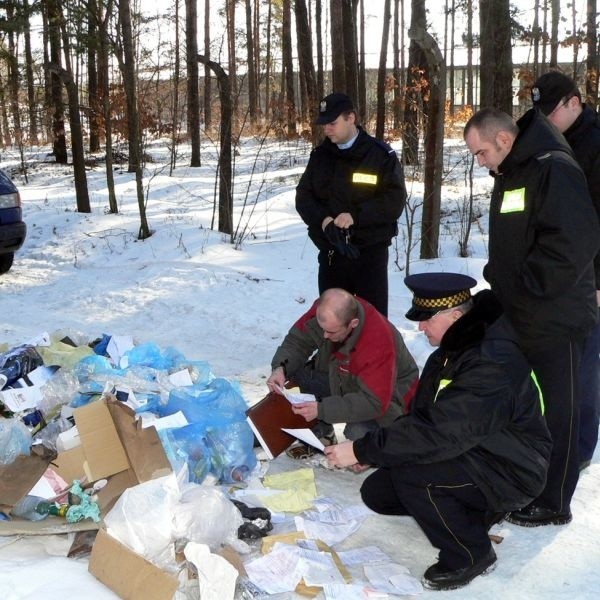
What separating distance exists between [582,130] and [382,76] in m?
16.3

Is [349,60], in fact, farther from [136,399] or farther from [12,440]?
[12,440]

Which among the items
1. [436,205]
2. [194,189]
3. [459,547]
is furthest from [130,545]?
[194,189]

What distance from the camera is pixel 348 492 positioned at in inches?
143

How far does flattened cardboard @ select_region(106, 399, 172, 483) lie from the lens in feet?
10.4

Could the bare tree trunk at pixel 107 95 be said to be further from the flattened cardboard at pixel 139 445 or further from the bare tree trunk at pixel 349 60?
the flattened cardboard at pixel 139 445

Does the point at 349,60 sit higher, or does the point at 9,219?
the point at 349,60

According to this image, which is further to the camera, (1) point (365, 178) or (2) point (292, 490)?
(1) point (365, 178)

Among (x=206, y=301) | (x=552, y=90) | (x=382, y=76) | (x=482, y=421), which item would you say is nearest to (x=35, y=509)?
(x=482, y=421)

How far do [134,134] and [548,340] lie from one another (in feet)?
25.4

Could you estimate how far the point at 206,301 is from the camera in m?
6.99

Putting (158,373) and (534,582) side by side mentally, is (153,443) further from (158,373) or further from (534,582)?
(534,582)

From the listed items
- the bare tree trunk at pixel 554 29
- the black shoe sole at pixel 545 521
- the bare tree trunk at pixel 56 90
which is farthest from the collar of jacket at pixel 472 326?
the bare tree trunk at pixel 554 29

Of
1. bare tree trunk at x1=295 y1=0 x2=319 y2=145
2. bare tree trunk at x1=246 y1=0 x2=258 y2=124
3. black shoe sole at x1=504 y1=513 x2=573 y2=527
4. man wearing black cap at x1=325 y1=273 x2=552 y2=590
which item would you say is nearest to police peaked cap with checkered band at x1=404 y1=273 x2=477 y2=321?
man wearing black cap at x1=325 y1=273 x2=552 y2=590

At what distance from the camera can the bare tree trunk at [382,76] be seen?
16.8m
